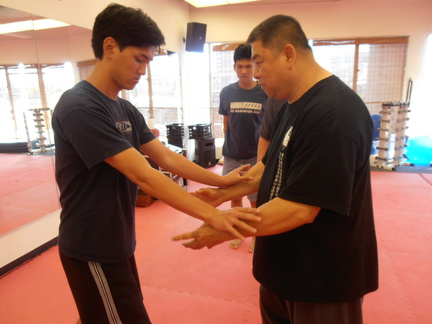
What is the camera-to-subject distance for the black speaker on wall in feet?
19.3

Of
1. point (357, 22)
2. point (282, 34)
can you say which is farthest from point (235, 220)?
point (357, 22)

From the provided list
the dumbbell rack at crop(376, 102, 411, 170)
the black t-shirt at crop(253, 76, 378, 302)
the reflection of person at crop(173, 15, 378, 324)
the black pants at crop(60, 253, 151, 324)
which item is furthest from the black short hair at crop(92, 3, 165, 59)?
the dumbbell rack at crop(376, 102, 411, 170)

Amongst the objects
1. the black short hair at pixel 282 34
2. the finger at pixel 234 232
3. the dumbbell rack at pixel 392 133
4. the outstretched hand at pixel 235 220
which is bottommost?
the dumbbell rack at pixel 392 133

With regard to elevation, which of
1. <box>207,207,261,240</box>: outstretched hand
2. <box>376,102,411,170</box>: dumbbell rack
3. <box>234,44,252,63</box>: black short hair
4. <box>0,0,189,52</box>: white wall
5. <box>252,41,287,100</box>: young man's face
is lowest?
<box>376,102,411,170</box>: dumbbell rack

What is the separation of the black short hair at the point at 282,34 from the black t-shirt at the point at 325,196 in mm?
177

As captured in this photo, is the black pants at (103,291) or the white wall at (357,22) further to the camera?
the white wall at (357,22)

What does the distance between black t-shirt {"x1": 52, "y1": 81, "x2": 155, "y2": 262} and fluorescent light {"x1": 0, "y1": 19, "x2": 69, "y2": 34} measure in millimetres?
2099

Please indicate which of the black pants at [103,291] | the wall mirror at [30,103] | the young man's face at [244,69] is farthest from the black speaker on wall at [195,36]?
the black pants at [103,291]

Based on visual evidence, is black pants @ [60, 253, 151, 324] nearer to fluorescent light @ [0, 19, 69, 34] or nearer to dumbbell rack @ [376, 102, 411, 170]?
fluorescent light @ [0, 19, 69, 34]

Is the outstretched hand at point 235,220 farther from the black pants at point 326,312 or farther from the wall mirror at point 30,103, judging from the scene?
the wall mirror at point 30,103

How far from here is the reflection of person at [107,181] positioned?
112 centimetres

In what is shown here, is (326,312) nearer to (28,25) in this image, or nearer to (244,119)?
(244,119)

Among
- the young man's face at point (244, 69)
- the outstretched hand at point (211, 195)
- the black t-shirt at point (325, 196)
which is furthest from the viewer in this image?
the young man's face at point (244, 69)

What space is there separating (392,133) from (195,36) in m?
4.12
